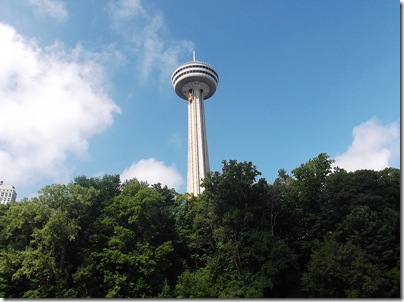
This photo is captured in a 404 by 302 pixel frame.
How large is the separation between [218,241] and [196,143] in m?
36.9

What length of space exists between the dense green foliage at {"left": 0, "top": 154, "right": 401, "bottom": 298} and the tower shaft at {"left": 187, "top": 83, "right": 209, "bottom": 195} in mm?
30216

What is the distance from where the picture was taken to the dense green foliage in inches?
937

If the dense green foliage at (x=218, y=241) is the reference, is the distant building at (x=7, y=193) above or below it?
above

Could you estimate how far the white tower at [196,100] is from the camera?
6419 cm

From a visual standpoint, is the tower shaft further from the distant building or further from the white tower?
the distant building

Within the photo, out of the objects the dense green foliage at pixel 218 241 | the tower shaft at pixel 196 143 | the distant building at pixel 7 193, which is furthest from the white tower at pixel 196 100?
the distant building at pixel 7 193

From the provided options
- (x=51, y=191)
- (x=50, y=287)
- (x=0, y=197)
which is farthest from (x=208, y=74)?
(x=0, y=197)

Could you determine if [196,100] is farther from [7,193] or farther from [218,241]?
[7,193]

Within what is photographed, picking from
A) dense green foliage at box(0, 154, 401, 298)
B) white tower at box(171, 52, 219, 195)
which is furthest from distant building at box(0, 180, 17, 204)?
dense green foliage at box(0, 154, 401, 298)

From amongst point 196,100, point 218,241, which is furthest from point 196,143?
point 218,241

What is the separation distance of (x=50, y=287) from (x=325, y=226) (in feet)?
68.4

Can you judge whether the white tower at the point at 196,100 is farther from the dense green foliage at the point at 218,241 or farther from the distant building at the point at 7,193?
Result: the distant building at the point at 7,193

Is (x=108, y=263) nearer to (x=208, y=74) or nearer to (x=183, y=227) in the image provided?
(x=183, y=227)

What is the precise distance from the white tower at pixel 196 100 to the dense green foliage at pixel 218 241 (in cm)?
3157
